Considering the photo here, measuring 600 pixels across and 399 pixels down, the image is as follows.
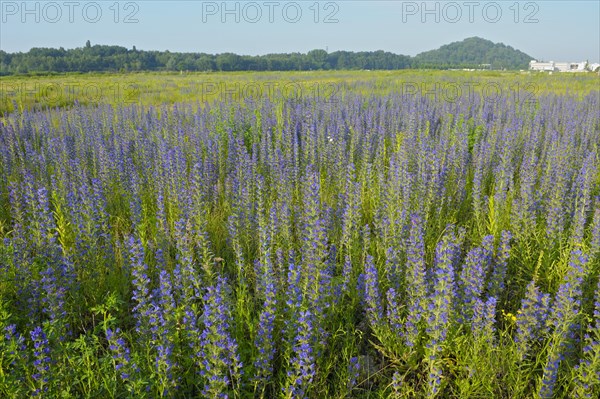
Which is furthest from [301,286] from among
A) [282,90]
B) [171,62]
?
[171,62]

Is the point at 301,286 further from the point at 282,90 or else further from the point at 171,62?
the point at 171,62

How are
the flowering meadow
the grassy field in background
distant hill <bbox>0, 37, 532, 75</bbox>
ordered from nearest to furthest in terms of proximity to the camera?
the flowering meadow, the grassy field in background, distant hill <bbox>0, 37, 532, 75</bbox>

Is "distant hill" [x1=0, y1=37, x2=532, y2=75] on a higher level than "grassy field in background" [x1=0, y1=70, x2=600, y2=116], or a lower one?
higher

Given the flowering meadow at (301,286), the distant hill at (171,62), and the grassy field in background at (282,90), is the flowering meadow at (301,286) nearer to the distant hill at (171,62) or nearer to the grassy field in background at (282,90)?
the grassy field in background at (282,90)

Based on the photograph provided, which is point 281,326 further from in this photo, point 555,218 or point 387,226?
point 555,218

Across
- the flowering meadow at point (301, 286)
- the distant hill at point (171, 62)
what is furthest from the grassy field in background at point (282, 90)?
the distant hill at point (171, 62)

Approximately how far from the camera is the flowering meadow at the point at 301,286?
2109mm

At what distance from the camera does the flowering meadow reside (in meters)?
2.11

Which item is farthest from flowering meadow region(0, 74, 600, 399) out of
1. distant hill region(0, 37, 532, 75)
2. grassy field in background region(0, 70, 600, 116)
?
distant hill region(0, 37, 532, 75)

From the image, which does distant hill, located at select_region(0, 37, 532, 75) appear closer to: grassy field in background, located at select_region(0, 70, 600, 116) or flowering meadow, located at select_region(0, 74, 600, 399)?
grassy field in background, located at select_region(0, 70, 600, 116)

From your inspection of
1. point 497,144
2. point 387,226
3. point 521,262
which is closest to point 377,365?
point 387,226

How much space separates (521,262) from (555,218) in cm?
58

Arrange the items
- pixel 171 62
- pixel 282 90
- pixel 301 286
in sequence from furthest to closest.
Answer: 1. pixel 171 62
2. pixel 282 90
3. pixel 301 286

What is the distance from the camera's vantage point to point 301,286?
8.41 ft
